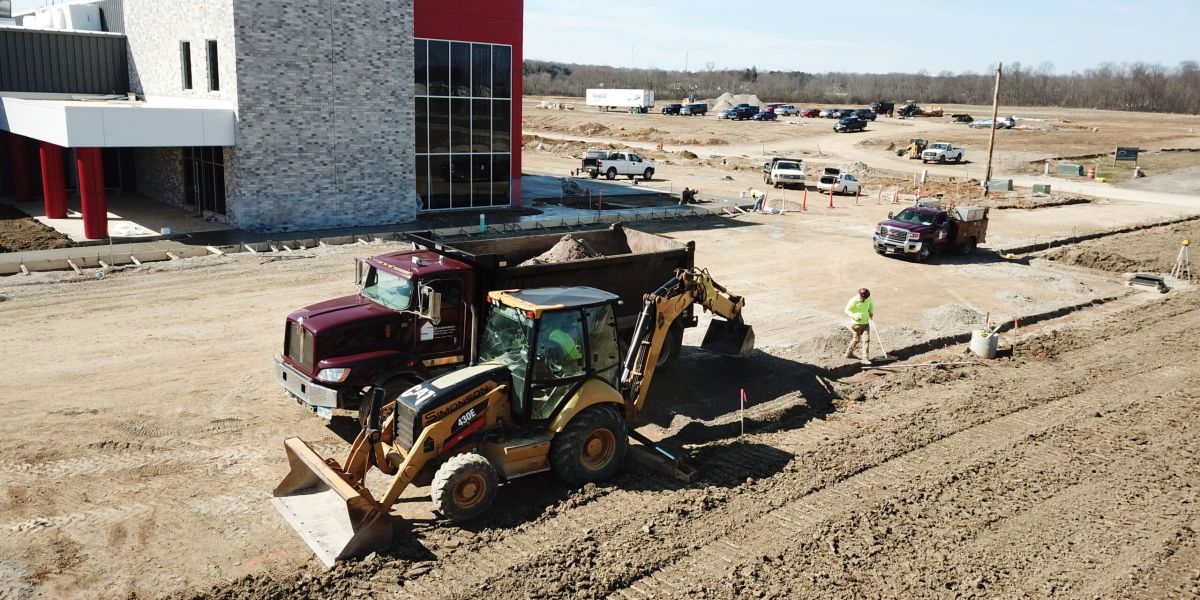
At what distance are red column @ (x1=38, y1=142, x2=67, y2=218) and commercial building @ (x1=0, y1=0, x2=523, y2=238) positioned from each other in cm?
5

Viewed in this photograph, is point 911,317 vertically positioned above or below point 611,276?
below

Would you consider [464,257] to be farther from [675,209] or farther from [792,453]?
[675,209]

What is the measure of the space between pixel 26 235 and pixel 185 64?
821 centimetres

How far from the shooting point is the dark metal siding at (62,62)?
34.5 metres

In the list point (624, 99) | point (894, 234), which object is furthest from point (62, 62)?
point (624, 99)

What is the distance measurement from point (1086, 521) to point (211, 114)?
2499 centimetres

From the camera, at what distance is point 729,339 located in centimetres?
1641

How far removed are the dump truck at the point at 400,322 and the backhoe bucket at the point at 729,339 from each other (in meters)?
2.17

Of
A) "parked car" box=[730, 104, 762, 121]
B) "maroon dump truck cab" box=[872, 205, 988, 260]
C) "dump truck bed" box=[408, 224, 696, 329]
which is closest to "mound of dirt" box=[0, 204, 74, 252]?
"dump truck bed" box=[408, 224, 696, 329]

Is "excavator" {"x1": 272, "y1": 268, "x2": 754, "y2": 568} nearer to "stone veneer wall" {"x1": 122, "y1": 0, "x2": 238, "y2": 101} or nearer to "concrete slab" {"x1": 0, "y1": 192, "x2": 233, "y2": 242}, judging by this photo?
"concrete slab" {"x1": 0, "y1": 192, "x2": 233, "y2": 242}

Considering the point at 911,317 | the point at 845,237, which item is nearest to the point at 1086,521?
the point at 911,317

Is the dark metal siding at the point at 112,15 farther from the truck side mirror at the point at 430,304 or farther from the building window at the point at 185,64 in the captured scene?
the truck side mirror at the point at 430,304

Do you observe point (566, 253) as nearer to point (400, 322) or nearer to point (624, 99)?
point (400, 322)

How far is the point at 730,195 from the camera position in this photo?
4353cm
